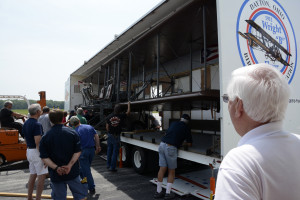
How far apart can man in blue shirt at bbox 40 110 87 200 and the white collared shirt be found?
8.75 feet

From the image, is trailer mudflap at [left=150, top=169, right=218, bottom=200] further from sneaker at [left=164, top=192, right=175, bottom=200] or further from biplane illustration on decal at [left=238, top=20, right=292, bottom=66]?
biplane illustration on decal at [left=238, top=20, right=292, bottom=66]

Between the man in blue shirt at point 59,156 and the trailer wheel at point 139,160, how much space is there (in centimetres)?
285

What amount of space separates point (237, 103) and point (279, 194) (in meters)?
0.40

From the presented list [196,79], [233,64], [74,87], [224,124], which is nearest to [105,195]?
[224,124]

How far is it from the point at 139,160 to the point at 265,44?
441cm

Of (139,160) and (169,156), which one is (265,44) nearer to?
(169,156)

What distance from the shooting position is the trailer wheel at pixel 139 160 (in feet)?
19.0

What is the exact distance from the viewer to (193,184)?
479 centimetres

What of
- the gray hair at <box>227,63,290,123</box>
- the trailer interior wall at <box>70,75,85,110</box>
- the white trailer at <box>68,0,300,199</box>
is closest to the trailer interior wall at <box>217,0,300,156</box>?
the white trailer at <box>68,0,300,199</box>

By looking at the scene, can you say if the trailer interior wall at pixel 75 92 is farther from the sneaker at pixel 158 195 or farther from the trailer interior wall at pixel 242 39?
the trailer interior wall at pixel 242 39

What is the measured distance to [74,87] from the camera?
1352cm

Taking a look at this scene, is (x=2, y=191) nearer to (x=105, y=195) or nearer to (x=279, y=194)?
(x=105, y=195)

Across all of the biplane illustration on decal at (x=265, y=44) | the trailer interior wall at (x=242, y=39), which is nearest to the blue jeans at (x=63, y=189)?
the trailer interior wall at (x=242, y=39)

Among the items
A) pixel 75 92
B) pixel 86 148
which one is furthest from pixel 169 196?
pixel 75 92
